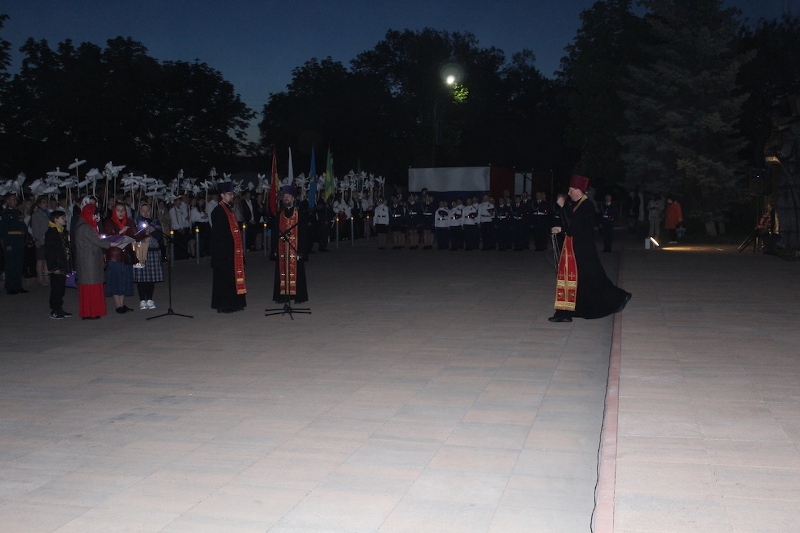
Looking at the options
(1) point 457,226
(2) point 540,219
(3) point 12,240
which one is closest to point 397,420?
(3) point 12,240

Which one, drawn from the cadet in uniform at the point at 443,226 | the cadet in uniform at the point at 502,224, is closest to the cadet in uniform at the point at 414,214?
the cadet in uniform at the point at 443,226

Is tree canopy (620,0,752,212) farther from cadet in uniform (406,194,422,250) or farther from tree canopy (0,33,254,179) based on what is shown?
tree canopy (0,33,254,179)

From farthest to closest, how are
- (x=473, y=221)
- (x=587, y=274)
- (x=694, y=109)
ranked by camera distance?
(x=694, y=109) < (x=473, y=221) < (x=587, y=274)

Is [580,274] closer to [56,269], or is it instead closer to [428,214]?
[56,269]

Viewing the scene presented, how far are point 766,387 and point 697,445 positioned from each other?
2090 mm

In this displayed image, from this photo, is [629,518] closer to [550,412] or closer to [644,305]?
[550,412]

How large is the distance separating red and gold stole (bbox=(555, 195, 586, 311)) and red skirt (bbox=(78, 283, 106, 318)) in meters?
6.58

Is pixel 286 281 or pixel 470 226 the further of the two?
pixel 470 226

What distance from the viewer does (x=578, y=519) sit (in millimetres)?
5000

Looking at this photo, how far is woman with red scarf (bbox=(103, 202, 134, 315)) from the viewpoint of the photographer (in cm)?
1320

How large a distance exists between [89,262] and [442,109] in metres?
63.1

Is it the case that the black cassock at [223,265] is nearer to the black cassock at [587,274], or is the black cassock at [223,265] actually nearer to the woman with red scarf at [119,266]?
the woman with red scarf at [119,266]

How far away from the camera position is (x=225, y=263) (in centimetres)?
1366

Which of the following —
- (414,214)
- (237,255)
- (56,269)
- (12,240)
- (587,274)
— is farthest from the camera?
(414,214)
